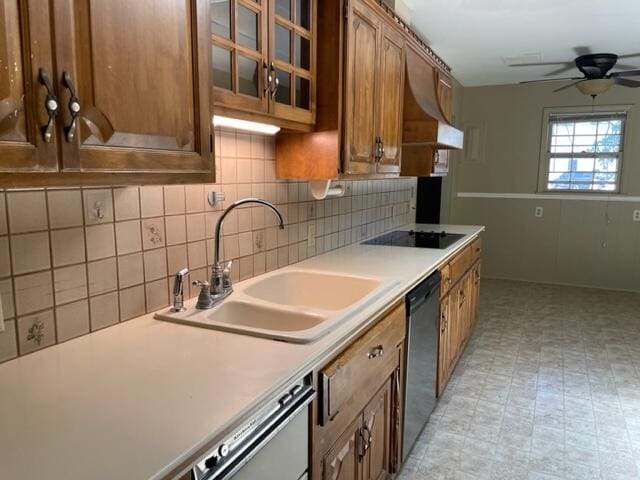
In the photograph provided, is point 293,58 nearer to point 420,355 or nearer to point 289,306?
point 289,306

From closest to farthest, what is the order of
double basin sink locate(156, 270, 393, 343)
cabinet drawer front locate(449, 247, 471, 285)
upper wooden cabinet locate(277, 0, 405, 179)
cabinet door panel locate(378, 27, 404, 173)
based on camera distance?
1. double basin sink locate(156, 270, 393, 343)
2. upper wooden cabinet locate(277, 0, 405, 179)
3. cabinet door panel locate(378, 27, 404, 173)
4. cabinet drawer front locate(449, 247, 471, 285)

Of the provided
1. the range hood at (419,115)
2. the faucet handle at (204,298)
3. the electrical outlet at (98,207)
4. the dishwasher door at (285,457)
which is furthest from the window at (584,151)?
the electrical outlet at (98,207)

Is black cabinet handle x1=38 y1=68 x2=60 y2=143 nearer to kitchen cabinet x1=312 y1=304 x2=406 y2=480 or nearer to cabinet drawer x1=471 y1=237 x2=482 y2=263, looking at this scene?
kitchen cabinet x1=312 y1=304 x2=406 y2=480

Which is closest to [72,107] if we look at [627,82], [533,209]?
[627,82]

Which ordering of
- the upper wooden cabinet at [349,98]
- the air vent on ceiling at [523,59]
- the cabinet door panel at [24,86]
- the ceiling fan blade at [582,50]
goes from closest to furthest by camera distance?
the cabinet door panel at [24,86], the upper wooden cabinet at [349,98], the ceiling fan blade at [582,50], the air vent on ceiling at [523,59]

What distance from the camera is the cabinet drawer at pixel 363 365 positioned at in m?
1.33

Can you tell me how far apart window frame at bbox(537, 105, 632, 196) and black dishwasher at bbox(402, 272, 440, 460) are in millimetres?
3948

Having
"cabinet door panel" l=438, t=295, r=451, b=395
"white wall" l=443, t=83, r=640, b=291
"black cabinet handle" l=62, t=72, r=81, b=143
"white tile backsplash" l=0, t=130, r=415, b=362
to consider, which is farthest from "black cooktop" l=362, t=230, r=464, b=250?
"black cabinet handle" l=62, t=72, r=81, b=143

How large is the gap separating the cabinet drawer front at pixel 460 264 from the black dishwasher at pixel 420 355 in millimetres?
424

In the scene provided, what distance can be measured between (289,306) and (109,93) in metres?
0.93

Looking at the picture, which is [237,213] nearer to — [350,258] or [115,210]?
[115,210]

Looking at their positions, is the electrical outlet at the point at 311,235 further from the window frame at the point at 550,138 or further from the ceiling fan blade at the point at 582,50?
the window frame at the point at 550,138

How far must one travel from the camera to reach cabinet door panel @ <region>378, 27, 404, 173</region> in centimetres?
243

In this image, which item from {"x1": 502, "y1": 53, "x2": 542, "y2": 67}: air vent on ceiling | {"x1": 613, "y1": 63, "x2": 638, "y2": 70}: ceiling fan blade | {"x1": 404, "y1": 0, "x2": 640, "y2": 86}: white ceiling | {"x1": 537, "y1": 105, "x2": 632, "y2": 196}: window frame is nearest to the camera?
{"x1": 404, "y1": 0, "x2": 640, "y2": 86}: white ceiling
